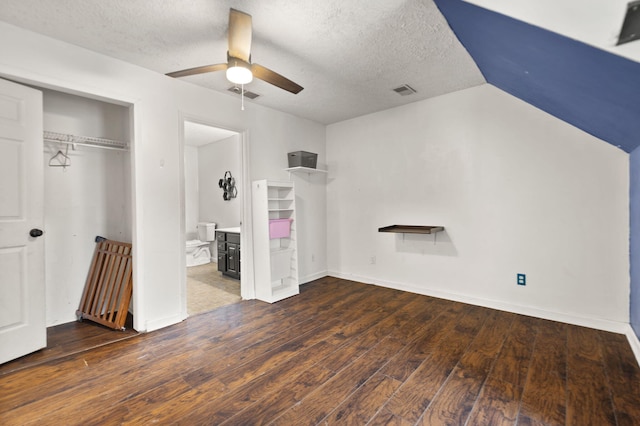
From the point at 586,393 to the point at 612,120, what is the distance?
1822 mm

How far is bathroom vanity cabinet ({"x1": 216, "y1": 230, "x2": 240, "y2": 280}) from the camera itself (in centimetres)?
448

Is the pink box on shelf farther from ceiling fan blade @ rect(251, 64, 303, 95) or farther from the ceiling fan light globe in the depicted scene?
the ceiling fan light globe

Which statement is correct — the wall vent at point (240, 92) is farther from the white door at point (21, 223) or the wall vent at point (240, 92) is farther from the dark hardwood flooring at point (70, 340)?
the dark hardwood flooring at point (70, 340)

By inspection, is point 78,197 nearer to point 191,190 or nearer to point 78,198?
point 78,198

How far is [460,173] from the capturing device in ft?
11.4

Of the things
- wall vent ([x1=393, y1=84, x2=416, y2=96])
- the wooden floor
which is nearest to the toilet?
the wooden floor

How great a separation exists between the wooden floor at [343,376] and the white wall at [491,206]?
1.43 ft

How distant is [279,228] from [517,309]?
9.42 ft

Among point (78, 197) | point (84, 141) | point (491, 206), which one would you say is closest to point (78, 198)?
point (78, 197)

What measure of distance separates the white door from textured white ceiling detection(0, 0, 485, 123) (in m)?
0.61

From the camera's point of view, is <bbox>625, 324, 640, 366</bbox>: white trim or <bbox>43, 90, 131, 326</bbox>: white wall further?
<bbox>43, 90, 131, 326</bbox>: white wall

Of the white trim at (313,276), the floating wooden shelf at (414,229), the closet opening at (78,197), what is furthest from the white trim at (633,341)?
the closet opening at (78,197)

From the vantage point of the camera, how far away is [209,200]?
6340 mm

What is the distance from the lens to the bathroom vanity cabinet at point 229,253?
4.48 m
